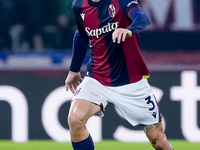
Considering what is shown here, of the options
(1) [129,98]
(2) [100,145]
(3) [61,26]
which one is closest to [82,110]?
(1) [129,98]

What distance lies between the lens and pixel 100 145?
17.2ft

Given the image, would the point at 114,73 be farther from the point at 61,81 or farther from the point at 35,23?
the point at 35,23

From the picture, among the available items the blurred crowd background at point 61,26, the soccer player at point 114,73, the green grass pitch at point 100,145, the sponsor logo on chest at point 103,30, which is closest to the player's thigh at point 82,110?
the soccer player at point 114,73

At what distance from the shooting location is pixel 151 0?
6074 mm

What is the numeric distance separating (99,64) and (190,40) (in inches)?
93.9

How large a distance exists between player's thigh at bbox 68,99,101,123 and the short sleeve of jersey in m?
0.67

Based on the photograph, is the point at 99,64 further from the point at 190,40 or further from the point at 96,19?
the point at 190,40

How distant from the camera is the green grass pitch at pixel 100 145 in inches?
201

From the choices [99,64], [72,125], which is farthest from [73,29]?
[72,125]

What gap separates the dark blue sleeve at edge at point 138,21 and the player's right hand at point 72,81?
0.77m

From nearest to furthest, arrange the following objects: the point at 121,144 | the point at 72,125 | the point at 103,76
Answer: the point at 72,125, the point at 103,76, the point at 121,144

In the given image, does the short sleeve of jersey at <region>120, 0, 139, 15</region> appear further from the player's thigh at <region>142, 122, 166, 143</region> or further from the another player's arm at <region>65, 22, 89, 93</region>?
the player's thigh at <region>142, 122, 166, 143</region>

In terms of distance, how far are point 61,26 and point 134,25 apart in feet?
9.12

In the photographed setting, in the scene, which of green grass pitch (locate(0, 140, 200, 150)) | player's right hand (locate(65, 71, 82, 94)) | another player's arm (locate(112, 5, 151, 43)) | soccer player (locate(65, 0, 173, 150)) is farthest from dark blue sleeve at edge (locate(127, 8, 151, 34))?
green grass pitch (locate(0, 140, 200, 150))
